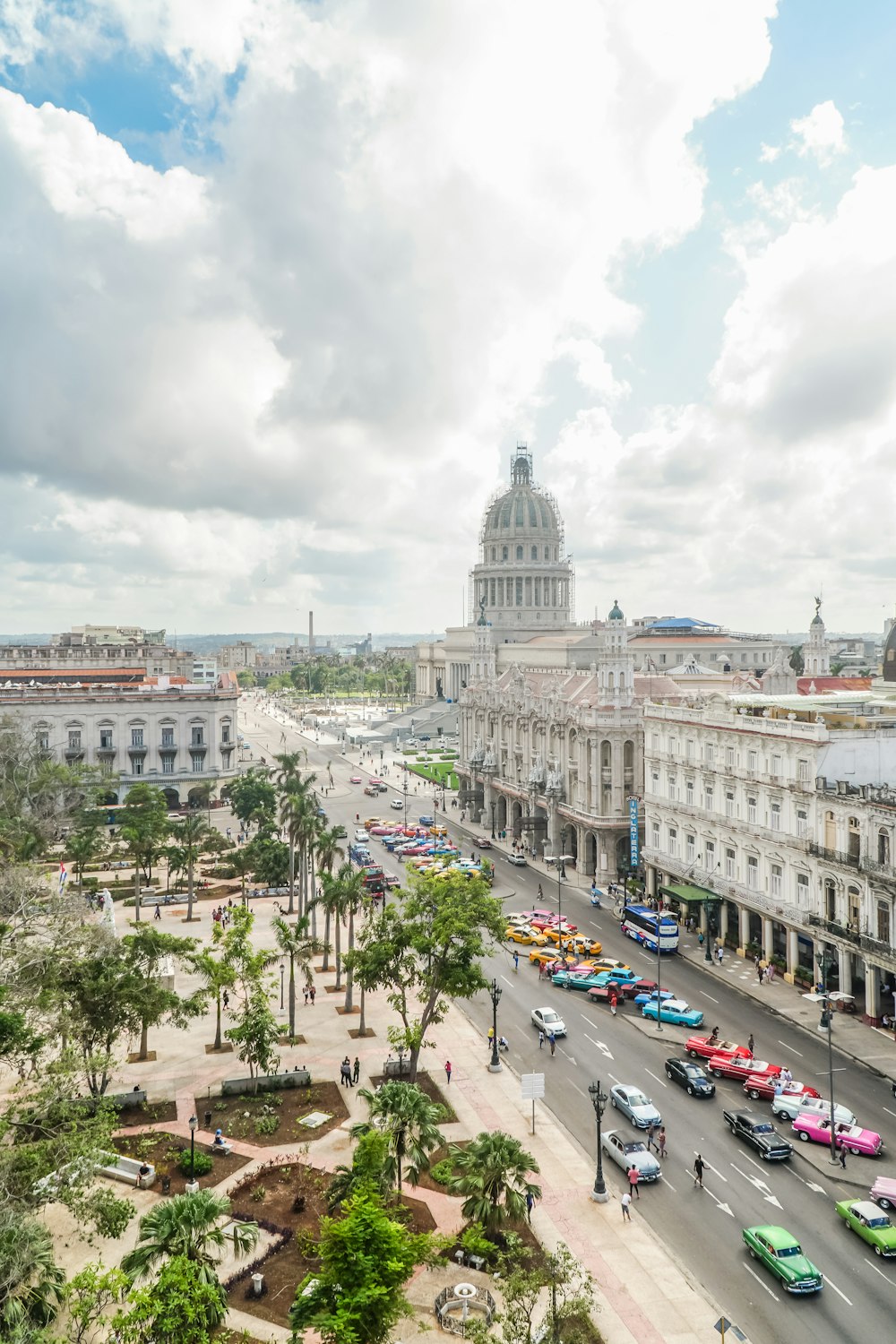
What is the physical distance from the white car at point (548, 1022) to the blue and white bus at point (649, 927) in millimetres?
14147

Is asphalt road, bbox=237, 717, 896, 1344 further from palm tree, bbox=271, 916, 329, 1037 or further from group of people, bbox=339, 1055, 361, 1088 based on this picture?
palm tree, bbox=271, 916, 329, 1037

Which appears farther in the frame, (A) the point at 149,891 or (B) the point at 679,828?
(A) the point at 149,891

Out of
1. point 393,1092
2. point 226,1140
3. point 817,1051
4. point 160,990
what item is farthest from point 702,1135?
point 160,990

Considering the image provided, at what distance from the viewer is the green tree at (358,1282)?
22.2 meters

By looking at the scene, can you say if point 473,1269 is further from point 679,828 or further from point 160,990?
point 679,828

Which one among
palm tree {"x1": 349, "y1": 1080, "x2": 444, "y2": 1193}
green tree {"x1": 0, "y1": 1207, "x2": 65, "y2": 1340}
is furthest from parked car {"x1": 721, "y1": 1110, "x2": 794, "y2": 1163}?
green tree {"x1": 0, "y1": 1207, "x2": 65, "y2": 1340}

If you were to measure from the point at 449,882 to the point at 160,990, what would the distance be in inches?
563

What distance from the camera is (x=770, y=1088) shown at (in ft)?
143

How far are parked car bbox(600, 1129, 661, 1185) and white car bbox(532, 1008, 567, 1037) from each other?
10908 millimetres

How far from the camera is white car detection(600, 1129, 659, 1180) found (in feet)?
122

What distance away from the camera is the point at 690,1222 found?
34.2 m

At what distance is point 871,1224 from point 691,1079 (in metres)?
11.6

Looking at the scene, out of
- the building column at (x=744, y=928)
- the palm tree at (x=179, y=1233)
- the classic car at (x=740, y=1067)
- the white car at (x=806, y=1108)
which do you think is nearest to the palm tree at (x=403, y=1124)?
the palm tree at (x=179, y=1233)

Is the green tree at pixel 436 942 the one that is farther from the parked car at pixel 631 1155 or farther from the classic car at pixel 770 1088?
the classic car at pixel 770 1088
